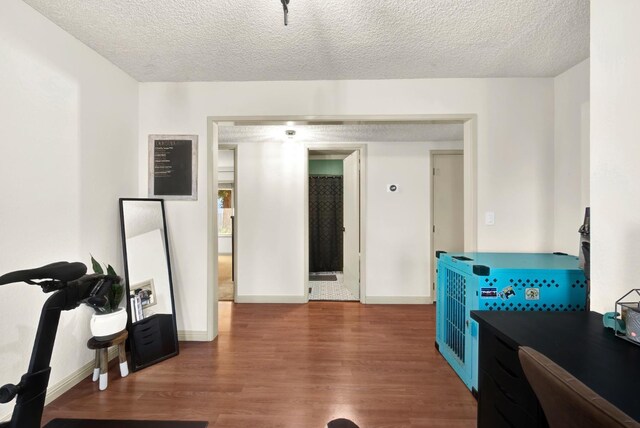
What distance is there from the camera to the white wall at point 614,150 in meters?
1.15

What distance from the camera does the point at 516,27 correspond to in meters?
1.83

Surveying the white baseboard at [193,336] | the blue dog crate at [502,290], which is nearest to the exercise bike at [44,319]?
the white baseboard at [193,336]

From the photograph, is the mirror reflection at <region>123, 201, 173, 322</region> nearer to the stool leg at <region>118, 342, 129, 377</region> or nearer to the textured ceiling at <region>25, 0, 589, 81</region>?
the stool leg at <region>118, 342, 129, 377</region>

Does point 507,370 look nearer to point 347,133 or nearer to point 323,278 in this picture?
point 347,133

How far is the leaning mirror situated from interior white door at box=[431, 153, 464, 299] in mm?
3320

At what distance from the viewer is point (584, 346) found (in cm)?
97

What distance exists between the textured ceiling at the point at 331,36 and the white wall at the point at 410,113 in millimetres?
124

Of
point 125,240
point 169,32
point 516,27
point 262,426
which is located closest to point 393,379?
point 262,426

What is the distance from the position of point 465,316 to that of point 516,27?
202 centimetres

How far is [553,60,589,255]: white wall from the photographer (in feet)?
7.22

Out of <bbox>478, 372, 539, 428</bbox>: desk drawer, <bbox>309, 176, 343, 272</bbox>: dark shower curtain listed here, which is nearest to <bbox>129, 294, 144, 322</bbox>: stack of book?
<bbox>478, 372, 539, 428</bbox>: desk drawer

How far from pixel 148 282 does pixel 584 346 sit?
112 inches

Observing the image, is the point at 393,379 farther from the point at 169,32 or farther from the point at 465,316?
the point at 169,32

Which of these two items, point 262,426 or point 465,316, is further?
point 465,316
